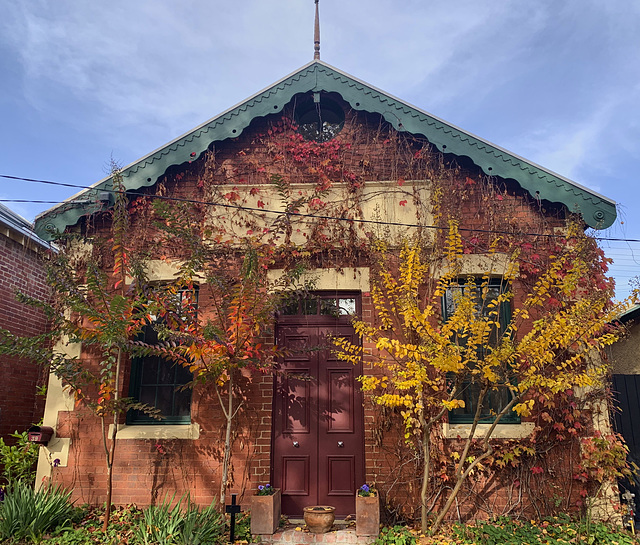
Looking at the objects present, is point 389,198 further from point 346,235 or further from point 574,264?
point 574,264

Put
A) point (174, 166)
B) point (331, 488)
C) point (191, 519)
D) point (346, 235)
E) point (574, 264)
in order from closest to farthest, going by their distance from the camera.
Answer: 1. point (191, 519)
2. point (574, 264)
3. point (331, 488)
4. point (346, 235)
5. point (174, 166)

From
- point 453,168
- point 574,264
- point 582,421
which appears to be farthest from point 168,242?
point 582,421

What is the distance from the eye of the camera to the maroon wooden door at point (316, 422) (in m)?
6.89

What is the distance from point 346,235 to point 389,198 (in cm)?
87

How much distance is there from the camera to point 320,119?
8508mm

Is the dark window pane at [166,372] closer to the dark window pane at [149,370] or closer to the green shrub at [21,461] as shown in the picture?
the dark window pane at [149,370]

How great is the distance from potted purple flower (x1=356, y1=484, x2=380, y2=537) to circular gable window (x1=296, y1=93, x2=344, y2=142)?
531cm

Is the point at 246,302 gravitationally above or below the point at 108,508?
above

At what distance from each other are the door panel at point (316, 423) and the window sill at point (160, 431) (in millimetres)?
1107

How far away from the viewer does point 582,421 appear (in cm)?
675

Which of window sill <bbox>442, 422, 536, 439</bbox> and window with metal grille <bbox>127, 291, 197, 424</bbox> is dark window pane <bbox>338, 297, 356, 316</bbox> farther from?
window with metal grille <bbox>127, 291, 197, 424</bbox>

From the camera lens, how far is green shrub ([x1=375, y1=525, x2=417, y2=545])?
591cm

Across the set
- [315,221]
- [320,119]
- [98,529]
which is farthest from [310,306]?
[98,529]

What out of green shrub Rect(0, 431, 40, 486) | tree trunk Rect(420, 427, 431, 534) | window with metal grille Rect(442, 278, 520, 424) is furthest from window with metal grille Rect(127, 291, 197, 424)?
window with metal grille Rect(442, 278, 520, 424)
